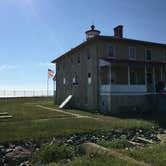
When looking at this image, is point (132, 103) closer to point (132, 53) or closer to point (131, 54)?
point (131, 54)

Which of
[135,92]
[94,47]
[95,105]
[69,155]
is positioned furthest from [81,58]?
[69,155]

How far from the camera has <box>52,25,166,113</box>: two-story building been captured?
68.9 feet

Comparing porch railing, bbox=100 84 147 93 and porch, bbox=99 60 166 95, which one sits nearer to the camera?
porch railing, bbox=100 84 147 93

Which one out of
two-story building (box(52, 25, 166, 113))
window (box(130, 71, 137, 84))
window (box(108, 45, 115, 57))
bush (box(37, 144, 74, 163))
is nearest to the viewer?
bush (box(37, 144, 74, 163))

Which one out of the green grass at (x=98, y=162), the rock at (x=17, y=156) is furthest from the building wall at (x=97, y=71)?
the green grass at (x=98, y=162)

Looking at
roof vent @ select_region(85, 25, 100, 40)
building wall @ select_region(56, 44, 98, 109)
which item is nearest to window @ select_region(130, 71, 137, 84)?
building wall @ select_region(56, 44, 98, 109)

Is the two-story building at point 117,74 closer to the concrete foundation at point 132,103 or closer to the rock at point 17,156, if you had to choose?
the concrete foundation at point 132,103

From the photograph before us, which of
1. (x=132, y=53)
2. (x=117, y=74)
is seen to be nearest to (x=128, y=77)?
(x=117, y=74)

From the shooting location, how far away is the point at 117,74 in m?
23.7

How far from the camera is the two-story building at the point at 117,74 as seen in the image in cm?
2102

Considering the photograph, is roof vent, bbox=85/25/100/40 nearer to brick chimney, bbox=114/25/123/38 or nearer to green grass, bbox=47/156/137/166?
brick chimney, bbox=114/25/123/38

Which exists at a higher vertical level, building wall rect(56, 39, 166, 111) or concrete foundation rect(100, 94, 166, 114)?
building wall rect(56, 39, 166, 111)

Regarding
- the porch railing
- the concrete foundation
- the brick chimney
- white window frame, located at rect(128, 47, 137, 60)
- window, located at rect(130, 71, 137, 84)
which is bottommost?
the concrete foundation

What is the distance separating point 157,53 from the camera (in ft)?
85.6
